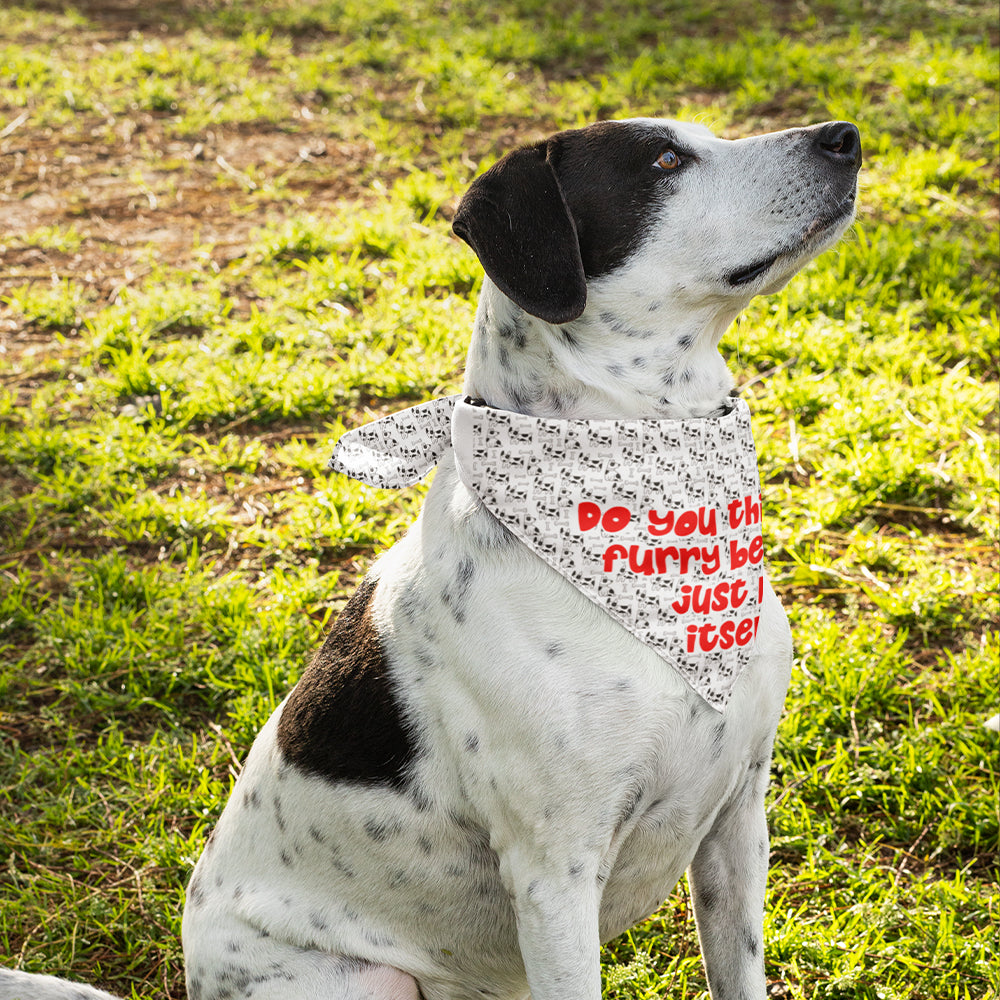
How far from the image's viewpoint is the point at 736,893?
8.21 ft

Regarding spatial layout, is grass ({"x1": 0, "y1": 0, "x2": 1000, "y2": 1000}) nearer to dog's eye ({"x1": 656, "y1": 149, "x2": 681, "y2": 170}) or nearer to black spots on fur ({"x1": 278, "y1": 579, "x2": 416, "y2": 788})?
black spots on fur ({"x1": 278, "y1": 579, "x2": 416, "y2": 788})

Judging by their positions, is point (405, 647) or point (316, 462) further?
point (316, 462)

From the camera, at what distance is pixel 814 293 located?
537 centimetres

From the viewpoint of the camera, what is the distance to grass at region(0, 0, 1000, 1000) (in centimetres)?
314

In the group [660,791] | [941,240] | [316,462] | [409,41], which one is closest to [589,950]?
[660,791]

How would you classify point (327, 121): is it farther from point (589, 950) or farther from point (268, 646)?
point (589, 950)

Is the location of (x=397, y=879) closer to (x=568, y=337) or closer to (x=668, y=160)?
(x=568, y=337)

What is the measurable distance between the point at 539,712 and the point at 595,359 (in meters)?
0.72

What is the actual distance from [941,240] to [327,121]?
4259mm

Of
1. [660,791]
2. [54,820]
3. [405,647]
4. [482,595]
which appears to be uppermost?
[482,595]

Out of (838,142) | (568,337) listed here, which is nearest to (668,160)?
(838,142)

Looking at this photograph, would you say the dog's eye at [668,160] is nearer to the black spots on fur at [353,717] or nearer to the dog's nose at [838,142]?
the dog's nose at [838,142]

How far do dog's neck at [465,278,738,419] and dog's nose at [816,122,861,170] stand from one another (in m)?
0.38

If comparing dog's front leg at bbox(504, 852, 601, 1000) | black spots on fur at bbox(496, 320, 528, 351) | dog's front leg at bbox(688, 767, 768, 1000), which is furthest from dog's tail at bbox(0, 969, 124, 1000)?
black spots on fur at bbox(496, 320, 528, 351)
